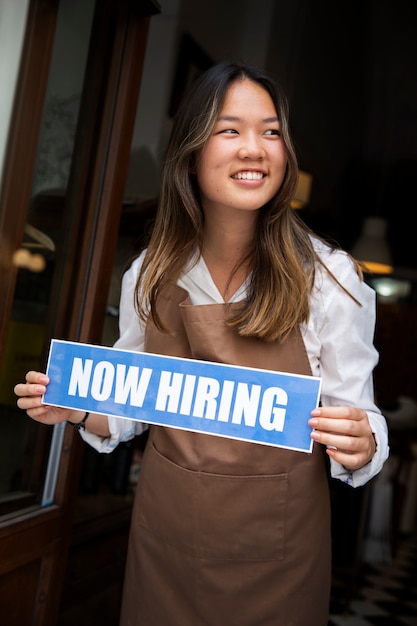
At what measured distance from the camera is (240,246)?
138 cm

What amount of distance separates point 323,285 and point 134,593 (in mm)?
755

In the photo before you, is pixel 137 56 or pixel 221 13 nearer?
pixel 137 56

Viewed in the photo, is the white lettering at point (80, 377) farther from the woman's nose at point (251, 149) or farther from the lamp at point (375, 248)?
the lamp at point (375, 248)

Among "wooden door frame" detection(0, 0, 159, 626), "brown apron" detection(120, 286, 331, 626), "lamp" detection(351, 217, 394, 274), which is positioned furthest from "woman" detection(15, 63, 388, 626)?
"lamp" detection(351, 217, 394, 274)

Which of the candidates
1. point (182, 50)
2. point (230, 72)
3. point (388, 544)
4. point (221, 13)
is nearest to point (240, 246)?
point (230, 72)

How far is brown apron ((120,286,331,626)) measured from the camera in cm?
125

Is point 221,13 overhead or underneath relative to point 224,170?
overhead

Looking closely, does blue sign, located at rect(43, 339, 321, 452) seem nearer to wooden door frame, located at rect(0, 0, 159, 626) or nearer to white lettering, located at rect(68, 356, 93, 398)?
white lettering, located at rect(68, 356, 93, 398)

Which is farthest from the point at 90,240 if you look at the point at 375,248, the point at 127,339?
the point at 375,248

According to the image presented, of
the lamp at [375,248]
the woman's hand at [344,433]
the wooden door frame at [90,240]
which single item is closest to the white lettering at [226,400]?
the woman's hand at [344,433]

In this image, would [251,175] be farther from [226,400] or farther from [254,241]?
[226,400]

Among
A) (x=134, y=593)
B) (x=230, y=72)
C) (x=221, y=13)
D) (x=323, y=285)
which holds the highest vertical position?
(x=221, y=13)

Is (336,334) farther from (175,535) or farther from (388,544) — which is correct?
(388,544)

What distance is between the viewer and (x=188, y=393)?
1.06 m
